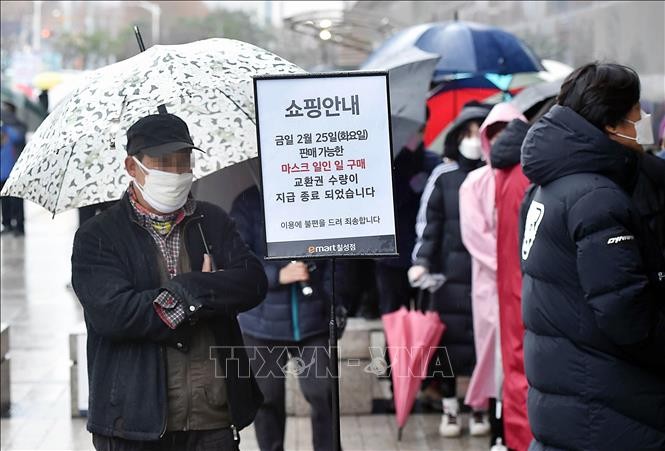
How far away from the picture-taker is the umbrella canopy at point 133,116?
4.28 meters

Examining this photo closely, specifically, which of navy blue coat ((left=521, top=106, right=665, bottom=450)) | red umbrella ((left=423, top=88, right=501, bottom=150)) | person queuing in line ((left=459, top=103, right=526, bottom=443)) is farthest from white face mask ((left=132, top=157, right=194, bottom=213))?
red umbrella ((left=423, top=88, right=501, bottom=150))

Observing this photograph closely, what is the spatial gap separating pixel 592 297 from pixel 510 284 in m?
2.38

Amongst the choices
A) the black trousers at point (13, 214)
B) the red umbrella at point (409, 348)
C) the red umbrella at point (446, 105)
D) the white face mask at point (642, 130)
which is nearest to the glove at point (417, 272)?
the red umbrella at point (409, 348)

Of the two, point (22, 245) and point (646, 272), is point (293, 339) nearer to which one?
point (646, 272)

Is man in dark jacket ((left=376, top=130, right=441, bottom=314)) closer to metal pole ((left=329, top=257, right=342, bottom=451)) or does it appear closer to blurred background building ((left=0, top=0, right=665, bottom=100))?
blurred background building ((left=0, top=0, right=665, bottom=100))

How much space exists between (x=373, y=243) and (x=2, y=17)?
794 inches

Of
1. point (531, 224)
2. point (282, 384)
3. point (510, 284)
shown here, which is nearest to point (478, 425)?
point (510, 284)

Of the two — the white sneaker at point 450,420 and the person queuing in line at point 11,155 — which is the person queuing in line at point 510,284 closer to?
the white sneaker at point 450,420

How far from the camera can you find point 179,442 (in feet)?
13.6

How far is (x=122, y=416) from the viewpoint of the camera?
13.2ft

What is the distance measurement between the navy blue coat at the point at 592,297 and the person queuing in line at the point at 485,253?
2.56m

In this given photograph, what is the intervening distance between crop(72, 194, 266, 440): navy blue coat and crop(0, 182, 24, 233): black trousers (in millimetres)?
16678

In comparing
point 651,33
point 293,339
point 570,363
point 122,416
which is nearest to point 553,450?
point 570,363

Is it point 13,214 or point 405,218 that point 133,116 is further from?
point 13,214
